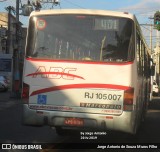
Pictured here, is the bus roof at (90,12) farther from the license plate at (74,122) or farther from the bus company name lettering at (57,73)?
the license plate at (74,122)

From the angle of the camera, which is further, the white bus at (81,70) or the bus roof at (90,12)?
the bus roof at (90,12)

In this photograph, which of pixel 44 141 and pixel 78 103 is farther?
pixel 44 141

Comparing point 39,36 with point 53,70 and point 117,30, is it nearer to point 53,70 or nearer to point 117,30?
point 53,70

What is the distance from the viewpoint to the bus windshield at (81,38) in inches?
412

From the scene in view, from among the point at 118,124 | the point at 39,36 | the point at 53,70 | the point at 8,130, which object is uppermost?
the point at 39,36

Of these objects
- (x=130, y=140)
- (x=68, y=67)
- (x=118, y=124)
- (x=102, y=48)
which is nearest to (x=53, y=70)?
(x=68, y=67)

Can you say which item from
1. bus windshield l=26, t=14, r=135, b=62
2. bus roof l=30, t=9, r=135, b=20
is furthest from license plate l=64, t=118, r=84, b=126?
bus roof l=30, t=9, r=135, b=20

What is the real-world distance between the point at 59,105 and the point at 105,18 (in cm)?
219

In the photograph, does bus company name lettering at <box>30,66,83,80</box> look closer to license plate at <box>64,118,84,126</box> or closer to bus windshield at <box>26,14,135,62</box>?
bus windshield at <box>26,14,135,62</box>

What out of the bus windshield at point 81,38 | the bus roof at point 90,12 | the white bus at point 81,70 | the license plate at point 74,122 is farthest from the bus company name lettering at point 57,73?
the bus roof at point 90,12

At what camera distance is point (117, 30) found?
416 inches

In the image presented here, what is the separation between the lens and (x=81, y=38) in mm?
10594

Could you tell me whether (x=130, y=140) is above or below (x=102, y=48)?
below

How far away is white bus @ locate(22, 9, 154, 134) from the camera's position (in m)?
10.2
